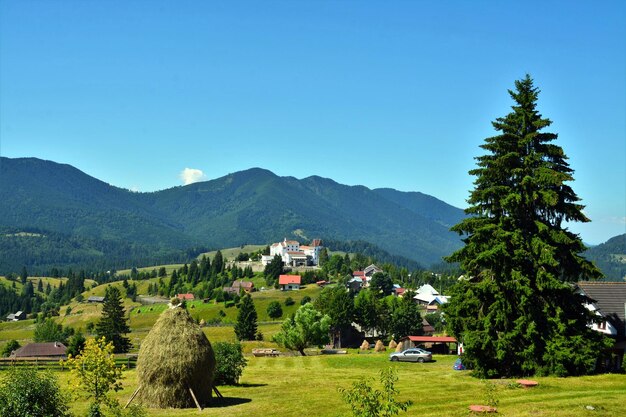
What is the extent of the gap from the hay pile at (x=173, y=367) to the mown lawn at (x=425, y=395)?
109 cm

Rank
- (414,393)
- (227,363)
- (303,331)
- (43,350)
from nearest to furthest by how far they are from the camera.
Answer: (414,393) < (227,363) < (303,331) < (43,350)

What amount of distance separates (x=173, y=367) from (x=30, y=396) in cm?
1142

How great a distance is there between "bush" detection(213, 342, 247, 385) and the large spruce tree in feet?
48.9

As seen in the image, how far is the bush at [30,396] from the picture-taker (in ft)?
71.4

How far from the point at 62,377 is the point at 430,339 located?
157ft

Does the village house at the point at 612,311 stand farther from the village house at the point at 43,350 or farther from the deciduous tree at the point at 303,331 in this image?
the village house at the point at 43,350

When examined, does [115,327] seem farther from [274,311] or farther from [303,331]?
[274,311]

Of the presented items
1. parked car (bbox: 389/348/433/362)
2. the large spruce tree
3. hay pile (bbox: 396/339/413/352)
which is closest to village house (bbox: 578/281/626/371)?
the large spruce tree

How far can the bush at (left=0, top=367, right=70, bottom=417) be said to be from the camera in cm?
2175

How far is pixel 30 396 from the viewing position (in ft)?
72.8

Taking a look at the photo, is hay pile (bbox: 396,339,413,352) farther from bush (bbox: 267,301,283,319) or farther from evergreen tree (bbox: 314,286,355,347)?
bush (bbox: 267,301,283,319)

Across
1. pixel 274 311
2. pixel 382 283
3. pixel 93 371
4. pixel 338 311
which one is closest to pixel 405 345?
pixel 338 311

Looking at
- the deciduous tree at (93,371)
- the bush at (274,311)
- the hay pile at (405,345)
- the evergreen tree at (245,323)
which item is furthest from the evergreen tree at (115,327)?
the bush at (274,311)

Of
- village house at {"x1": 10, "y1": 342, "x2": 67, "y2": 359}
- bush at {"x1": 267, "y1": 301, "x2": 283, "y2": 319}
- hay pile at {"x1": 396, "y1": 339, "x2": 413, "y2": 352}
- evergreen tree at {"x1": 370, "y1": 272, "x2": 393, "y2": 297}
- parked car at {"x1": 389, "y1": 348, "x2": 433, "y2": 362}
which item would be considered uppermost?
evergreen tree at {"x1": 370, "y1": 272, "x2": 393, "y2": 297}
